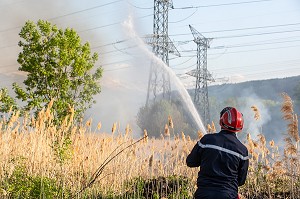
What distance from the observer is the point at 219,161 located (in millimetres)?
4602

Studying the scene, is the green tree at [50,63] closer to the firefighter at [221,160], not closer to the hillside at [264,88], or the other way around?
the firefighter at [221,160]

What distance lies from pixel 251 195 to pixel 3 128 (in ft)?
17.6

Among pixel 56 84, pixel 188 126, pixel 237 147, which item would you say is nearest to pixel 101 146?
pixel 237 147

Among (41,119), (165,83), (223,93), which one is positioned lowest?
(41,119)

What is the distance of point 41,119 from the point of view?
7414mm

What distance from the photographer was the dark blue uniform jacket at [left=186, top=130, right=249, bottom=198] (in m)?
4.58

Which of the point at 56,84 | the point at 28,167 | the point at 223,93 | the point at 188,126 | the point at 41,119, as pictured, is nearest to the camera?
the point at 41,119

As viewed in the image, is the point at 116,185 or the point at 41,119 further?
the point at 116,185

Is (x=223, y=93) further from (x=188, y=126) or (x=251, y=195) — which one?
(x=251, y=195)

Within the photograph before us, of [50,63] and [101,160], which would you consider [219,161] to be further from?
[50,63]

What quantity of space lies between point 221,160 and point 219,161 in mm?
24

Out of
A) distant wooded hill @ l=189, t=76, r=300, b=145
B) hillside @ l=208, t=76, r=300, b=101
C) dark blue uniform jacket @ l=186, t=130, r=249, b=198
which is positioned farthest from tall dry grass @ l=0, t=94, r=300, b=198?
hillside @ l=208, t=76, r=300, b=101

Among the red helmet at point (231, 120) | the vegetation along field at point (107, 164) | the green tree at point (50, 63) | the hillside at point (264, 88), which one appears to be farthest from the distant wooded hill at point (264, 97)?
the red helmet at point (231, 120)

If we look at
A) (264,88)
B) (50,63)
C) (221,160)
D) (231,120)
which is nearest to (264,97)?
(264,88)
